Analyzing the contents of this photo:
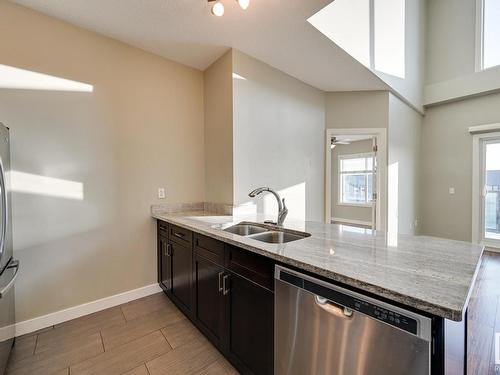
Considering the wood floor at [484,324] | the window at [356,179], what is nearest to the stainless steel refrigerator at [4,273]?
the wood floor at [484,324]

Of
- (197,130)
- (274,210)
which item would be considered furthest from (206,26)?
(274,210)

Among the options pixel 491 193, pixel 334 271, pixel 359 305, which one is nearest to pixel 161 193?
pixel 334 271

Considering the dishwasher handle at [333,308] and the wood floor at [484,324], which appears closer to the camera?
the dishwasher handle at [333,308]

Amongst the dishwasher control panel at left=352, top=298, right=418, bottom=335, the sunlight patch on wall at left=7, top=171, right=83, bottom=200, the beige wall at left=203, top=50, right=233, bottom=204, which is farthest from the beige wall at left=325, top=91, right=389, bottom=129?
the sunlight patch on wall at left=7, top=171, right=83, bottom=200

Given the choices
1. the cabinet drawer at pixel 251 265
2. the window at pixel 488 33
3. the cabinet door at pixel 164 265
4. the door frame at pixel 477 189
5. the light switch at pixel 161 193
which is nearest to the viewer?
the cabinet drawer at pixel 251 265

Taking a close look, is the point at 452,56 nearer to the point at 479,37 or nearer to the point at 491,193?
the point at 479,37

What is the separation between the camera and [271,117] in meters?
2.93

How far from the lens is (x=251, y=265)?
1.36m

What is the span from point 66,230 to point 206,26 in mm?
2308

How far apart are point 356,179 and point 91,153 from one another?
670cm

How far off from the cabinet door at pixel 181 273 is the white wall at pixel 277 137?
81 centimetres

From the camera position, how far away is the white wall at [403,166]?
149 inches

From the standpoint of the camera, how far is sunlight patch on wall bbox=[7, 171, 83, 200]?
1.91 metres

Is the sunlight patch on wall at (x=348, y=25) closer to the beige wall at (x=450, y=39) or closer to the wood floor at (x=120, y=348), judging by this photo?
the wood floor at (x=120, y=348)
